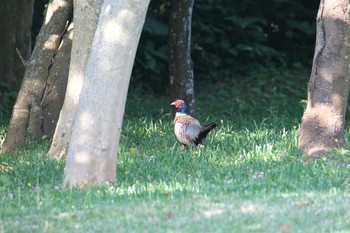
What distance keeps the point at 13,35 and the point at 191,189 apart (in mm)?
9575

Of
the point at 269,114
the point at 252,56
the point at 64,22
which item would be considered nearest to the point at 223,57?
the point at 252,56

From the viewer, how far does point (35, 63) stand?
13.4 metres

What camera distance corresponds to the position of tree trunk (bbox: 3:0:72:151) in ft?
43.6

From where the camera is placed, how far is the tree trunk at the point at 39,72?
43.6 feet

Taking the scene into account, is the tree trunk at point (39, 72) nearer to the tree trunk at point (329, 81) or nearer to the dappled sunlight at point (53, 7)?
the dappled sunlight at point (53, 7)

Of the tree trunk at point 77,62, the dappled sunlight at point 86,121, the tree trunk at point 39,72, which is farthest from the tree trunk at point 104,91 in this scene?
the tree trunk at point 39,72

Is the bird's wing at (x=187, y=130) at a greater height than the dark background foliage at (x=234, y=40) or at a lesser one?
lesser

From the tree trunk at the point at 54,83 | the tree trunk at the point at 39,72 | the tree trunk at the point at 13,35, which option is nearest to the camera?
the tree trunk at the point at 39,72

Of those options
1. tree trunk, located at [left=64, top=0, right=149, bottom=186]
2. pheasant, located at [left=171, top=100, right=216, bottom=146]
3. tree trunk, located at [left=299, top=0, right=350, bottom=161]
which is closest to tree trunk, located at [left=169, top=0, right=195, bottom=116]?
pheasant, located at [left=171, top=100, right=216, bottom=146]

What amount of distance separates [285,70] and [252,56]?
1088 mm

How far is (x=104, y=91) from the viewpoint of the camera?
962cm

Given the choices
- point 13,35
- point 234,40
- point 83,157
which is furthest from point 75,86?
point 234,40

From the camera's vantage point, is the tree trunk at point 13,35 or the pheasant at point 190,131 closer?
the pheasant at point 190,131

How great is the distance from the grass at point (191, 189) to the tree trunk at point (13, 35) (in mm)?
4106
